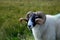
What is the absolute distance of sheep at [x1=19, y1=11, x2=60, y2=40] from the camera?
30.9 ft

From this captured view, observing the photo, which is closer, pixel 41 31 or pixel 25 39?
pixel 41 31

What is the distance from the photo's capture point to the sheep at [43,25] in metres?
9.41

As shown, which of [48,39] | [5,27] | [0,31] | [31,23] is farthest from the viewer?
[5,27]

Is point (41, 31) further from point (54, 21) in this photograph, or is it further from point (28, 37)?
point (28, 37)

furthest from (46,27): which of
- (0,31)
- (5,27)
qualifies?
(5,27)

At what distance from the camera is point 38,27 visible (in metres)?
9.52

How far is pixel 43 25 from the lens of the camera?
9664 mm

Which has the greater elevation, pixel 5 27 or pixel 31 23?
pixel 31 23

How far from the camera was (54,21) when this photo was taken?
1000cm

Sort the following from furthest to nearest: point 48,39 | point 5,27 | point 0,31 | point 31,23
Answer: point 5,27, point 0,31, point 48,39, point 31,23

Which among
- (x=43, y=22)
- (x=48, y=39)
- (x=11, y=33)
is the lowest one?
(x=11, y=33)

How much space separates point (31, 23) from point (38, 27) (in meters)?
0.50

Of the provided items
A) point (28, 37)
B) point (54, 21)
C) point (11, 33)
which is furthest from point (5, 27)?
point (54, 21)

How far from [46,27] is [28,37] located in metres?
3.02
